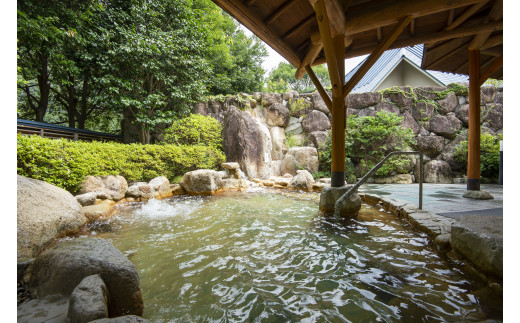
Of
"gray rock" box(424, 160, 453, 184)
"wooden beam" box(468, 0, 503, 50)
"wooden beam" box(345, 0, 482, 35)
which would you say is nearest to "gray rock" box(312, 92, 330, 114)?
"gray rock" box(424, 160, 453, 184)

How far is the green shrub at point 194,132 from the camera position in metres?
9.04

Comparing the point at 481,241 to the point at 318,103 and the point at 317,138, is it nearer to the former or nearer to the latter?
the point at 317,138

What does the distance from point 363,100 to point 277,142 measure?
15.6ft

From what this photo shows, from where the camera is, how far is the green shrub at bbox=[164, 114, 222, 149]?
29.7ft

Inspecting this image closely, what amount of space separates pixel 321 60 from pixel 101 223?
5.65m

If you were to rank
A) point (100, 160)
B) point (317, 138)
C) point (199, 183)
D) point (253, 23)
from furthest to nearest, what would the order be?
point (317, 138) → point (199, 183) → point (100, 160) → point (253, 23)

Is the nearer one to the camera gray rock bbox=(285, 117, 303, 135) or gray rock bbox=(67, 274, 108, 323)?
gray rock bbox=(67, 274, 108, 323)

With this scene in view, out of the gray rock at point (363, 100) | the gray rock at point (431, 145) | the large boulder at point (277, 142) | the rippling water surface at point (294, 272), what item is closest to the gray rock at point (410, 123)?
the gray rock at point (431, 145)

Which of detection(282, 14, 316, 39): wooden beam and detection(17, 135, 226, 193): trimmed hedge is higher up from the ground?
→ detection(282, 14, 316, 39): wooden beam

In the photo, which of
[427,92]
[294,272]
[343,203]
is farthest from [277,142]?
[294,272]

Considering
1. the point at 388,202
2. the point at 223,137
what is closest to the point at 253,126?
the point at 223,137

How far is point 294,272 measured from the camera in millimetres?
2174

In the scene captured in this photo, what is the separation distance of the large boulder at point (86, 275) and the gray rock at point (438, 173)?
34.9 ft

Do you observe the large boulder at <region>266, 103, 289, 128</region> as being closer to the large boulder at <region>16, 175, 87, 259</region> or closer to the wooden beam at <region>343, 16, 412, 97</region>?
the wooden beam at <region>343, 16, 412, 97</region>
